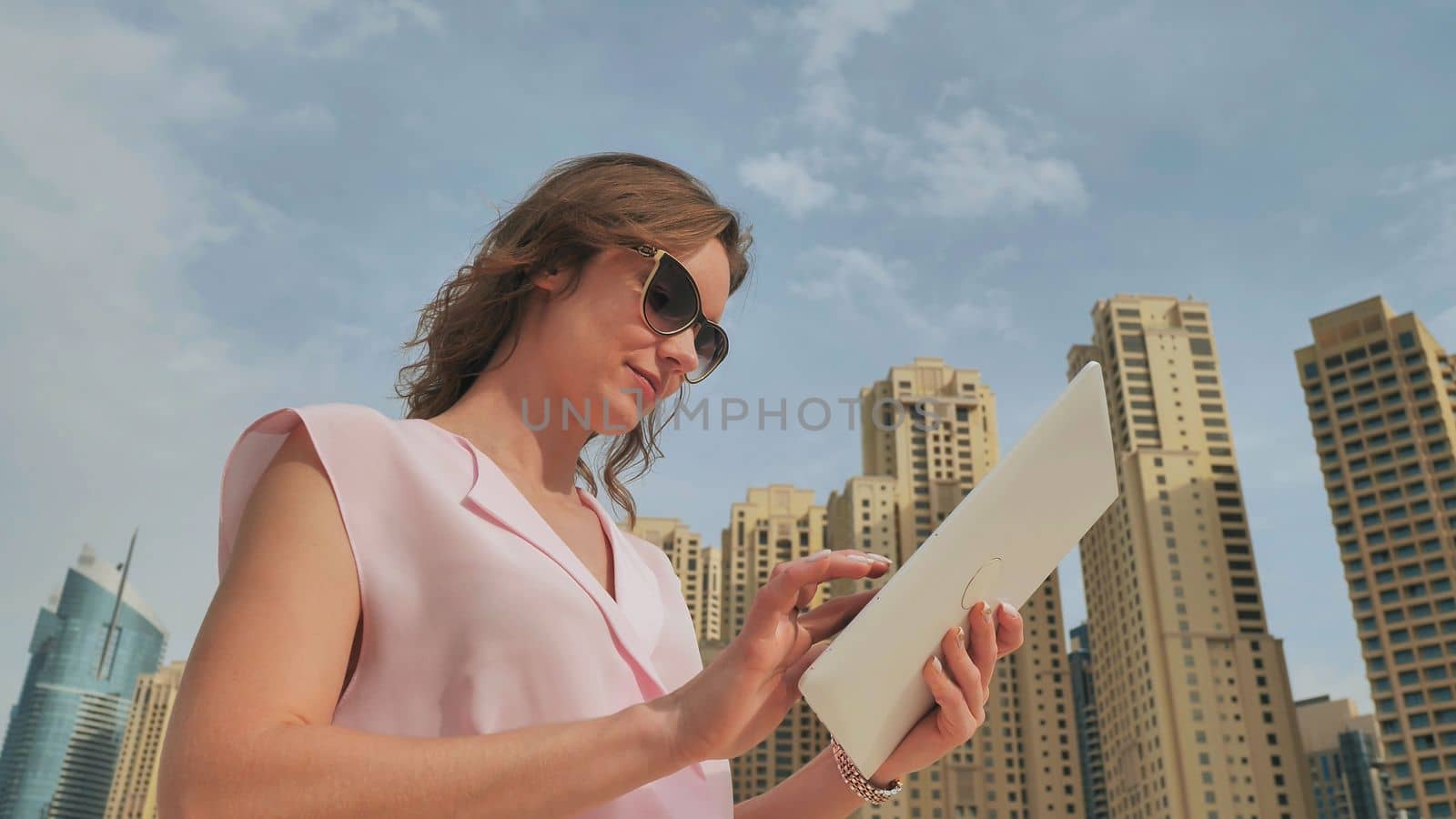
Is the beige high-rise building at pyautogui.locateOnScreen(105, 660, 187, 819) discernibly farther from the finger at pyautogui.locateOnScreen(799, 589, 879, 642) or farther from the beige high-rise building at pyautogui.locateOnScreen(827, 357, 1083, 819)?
the finger at pyautogui.locateOnScreen(799, 589, 879, 642)

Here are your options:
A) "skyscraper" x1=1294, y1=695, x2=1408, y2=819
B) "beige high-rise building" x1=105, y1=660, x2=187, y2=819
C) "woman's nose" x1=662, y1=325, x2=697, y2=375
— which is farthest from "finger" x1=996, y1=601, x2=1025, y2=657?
"skyscraper" x1=1294, y1=695, x2=1408, y2=819

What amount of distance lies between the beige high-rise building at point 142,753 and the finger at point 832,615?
311 feet

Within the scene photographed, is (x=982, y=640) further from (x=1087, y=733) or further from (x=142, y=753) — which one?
(x=1087, y=733)

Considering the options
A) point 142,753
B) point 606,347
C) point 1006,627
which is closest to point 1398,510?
point 1006,627

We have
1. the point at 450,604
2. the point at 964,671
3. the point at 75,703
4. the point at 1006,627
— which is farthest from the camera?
the point at 75,703

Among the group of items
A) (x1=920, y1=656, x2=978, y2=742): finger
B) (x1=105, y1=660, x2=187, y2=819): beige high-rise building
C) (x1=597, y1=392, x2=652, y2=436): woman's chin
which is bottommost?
(x1=920, y1=656, x2=978, y2=742): finger

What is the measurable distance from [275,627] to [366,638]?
172 millimetres

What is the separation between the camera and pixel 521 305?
1821mm

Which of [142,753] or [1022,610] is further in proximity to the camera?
[142,753]

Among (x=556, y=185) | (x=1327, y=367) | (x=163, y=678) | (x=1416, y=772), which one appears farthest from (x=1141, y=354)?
(x=163, y=678)

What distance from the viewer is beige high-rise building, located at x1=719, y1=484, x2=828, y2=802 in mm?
61625

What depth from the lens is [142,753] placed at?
86.8m

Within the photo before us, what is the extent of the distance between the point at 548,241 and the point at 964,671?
0.97 meters

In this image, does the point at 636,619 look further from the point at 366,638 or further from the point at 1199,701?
the point at 1199,701
